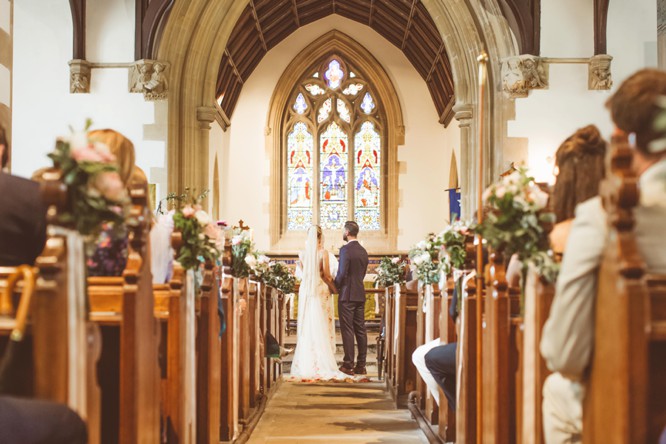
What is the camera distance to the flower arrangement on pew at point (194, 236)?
338 centimetres

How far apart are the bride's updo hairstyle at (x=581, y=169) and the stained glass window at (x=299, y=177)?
13217 millimetres

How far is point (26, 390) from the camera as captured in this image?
74.2 inches

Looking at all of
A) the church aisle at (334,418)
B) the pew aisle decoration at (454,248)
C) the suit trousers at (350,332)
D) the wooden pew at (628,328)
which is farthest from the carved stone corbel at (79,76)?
the wooden pew at (628,328)

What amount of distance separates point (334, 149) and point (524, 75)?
300 inches

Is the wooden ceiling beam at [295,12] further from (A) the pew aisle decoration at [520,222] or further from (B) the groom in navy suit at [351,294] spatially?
(A) the pew aisle decoration at [520,222]

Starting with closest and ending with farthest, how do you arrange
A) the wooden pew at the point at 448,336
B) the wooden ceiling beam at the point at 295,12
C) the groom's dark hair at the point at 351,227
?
the wooden pew at the point at 448,336 → the groom's dark hair at the point at 351,227 → the wooden ceiling beam at the point at 295,12

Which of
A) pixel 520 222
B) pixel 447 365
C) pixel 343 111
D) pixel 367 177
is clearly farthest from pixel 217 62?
pixel 520 222

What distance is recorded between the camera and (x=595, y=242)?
76.9 inches

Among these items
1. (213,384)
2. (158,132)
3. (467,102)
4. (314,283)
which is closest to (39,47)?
(158,132)

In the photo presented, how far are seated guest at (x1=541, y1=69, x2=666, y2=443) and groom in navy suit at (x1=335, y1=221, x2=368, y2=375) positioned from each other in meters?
6.44

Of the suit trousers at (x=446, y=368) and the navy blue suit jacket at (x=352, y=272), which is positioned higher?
the navy blue suit jacket at (x=352, y=272)

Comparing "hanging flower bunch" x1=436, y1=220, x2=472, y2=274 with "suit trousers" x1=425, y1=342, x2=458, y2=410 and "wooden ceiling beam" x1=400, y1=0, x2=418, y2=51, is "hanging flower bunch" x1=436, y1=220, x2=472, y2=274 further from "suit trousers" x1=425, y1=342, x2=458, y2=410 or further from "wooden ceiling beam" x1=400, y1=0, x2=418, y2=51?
"wooden ceiling beam" x1=400, y1=0, x2=418, y2=51

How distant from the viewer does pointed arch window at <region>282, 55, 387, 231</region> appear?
52.4 ft

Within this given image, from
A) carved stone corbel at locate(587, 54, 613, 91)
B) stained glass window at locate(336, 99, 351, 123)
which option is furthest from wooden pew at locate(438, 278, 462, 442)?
stained glass window at locate(336, 99, 351, 123)
